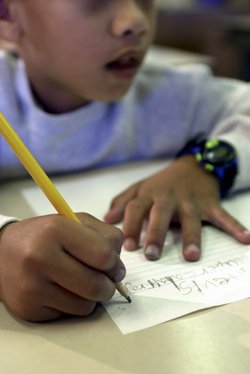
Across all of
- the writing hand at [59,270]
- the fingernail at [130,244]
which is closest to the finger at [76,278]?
the writing hand at [59,270]

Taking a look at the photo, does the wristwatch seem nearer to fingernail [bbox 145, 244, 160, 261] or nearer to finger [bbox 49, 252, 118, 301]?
fingernail [bbox 145, 244, 160, 261]

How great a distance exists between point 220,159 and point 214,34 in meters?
1.45

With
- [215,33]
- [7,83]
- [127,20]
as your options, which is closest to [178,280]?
[127,20]

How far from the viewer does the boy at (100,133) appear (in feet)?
0.93

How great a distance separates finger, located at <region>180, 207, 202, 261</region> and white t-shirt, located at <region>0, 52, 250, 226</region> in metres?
0.18

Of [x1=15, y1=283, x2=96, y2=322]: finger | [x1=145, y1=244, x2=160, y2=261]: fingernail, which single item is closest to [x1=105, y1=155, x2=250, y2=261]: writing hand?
[x1=145, y1=244, x2=160, y2=261]: fingernail

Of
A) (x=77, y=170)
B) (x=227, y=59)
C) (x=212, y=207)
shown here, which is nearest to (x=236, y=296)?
(x=212, y=207)

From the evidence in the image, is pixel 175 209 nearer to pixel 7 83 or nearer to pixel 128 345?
pixel 128 345

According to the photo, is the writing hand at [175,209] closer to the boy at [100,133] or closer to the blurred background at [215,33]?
the boy at [100,133]

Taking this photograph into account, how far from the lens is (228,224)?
0.42 m

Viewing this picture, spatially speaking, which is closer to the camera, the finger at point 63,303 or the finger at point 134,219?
the finger at point 63,303

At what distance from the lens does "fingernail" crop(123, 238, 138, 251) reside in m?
0.39

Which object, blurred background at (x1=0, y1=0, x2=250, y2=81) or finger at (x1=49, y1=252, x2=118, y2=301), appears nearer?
finger at (x1=49, y1=252, x2=118, y2=301)

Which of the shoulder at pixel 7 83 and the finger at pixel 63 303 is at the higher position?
the shoulder at pixel 7 83
